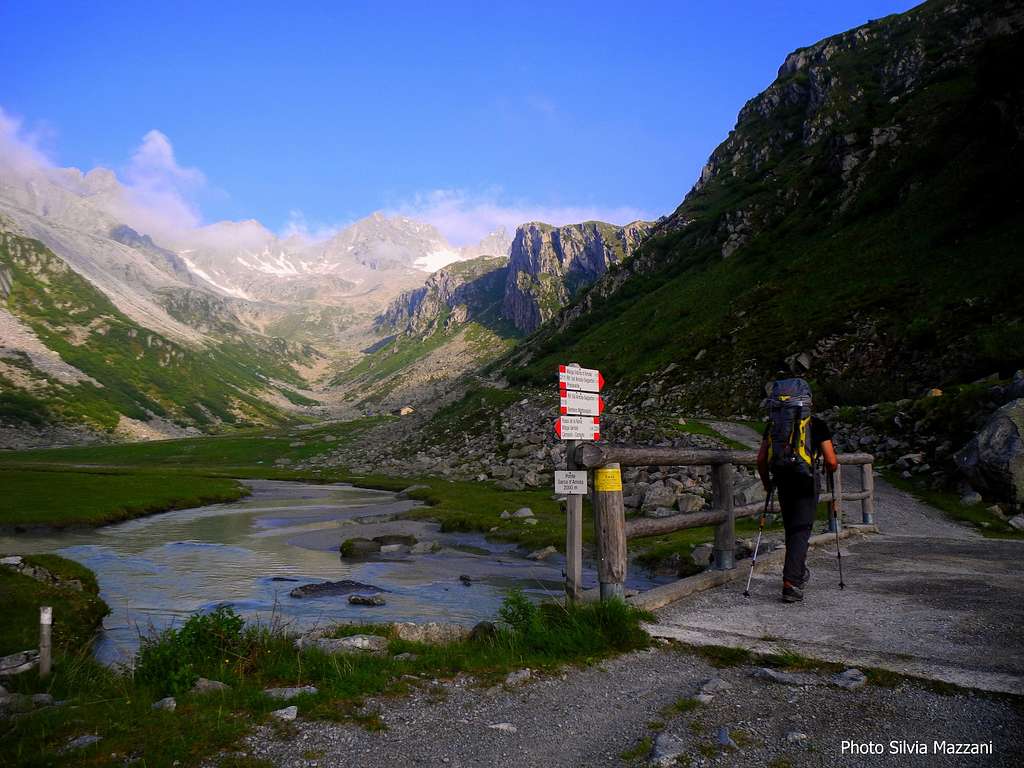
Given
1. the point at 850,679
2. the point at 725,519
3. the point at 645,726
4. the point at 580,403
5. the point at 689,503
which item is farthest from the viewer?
the point at 689,503

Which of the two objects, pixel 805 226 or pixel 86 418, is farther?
pixel 86 418

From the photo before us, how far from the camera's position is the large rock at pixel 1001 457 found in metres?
19.3

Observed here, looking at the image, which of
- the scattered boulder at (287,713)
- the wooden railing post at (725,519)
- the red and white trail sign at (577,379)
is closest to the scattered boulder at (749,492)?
the wooden railing post at (725,519)

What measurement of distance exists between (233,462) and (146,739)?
12321cm

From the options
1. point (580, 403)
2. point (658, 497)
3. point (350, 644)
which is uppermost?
point (580, 403)

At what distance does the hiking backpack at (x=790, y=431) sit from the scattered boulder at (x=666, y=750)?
576 cm

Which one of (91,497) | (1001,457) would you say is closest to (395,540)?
(1001,457)

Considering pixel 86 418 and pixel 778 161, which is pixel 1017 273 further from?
pixel 86 418

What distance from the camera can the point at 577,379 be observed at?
9672 mm

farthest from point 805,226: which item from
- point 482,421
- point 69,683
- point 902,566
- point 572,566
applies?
point 69,683

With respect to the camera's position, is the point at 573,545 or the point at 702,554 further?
the point at 702,554

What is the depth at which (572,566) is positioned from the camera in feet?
30.8

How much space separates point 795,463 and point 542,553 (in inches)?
716

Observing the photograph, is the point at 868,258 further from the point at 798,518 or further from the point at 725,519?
the point at 798,518
